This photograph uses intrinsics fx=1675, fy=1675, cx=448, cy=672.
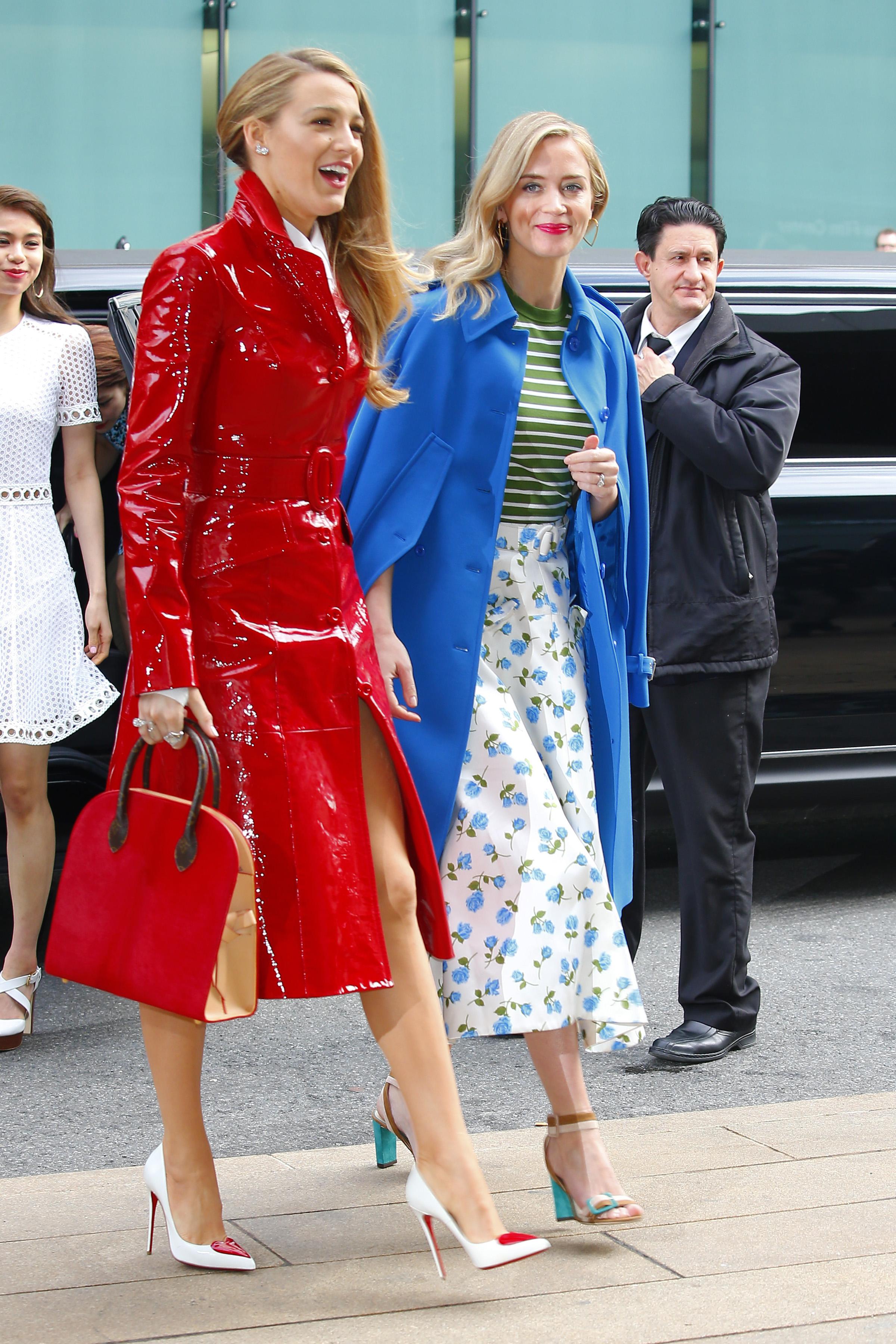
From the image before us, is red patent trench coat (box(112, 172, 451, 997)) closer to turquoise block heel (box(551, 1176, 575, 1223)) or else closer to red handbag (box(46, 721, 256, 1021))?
red handbag (box(46, 721, 256, 1021))

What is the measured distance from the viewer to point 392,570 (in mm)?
2957

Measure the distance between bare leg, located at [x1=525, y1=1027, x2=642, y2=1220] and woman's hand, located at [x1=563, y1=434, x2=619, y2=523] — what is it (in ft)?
3.09

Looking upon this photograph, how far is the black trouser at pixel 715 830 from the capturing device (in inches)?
165

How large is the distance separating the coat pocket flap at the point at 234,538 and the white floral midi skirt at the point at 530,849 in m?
0.57

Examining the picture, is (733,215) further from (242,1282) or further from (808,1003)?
(242,1282)

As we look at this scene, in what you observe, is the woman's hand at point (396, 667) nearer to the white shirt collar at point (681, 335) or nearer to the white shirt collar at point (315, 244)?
the white shirt collar at point (315, 244)

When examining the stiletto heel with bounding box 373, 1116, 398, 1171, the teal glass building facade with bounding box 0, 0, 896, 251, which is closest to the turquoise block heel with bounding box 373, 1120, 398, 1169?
the stiletto heel with bounding box 373, 1116, 398, 1171

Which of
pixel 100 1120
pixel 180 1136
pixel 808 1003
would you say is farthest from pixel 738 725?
pixel 180 1136

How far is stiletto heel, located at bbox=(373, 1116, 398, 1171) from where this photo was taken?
10.5 feet

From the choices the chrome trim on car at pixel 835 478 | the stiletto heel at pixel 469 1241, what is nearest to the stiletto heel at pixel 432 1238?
the stiletto heel at pixel 469 1241

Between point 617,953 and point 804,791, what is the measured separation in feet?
9.04

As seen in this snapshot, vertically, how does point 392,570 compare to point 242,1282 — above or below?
above

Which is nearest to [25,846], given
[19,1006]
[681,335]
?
[19,1006]

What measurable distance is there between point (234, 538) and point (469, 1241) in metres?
1.12
